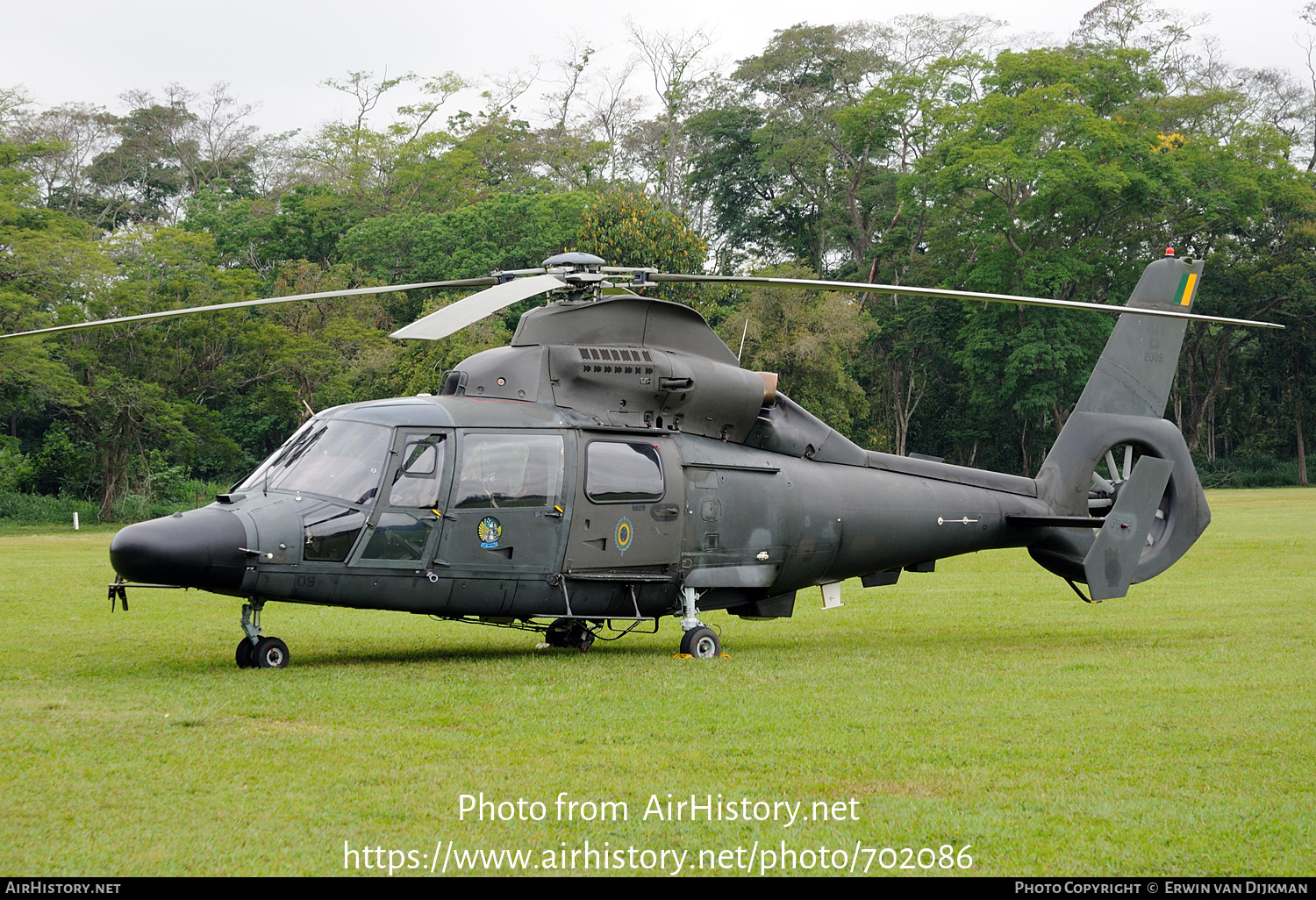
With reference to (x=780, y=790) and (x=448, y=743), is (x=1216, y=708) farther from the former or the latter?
(x=448, y=743)

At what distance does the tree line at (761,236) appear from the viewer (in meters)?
43.5

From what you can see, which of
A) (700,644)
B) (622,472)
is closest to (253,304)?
(622,472)

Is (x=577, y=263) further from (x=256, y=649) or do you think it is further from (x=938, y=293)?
(x=256, y=649)

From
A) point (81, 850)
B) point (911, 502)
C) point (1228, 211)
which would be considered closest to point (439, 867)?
point (81, 850)

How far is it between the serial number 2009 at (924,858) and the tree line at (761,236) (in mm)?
35234

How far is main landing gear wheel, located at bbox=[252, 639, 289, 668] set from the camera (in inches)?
425

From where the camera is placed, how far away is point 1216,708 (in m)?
9.16

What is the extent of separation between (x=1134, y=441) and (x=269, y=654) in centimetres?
990

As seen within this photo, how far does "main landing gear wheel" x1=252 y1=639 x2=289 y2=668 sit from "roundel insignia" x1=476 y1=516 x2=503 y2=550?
2.01 metres

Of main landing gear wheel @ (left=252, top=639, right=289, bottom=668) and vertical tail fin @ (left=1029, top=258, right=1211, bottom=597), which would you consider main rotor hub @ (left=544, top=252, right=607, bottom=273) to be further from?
vertical tail fin @ (left=1029, top=258, right=1211, bottom=597)

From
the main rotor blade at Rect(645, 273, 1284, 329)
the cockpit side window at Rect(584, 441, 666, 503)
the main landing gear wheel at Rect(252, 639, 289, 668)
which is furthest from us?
the cockpit side window at Rect(584, 441, 666, 503)

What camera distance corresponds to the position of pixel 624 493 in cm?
1180

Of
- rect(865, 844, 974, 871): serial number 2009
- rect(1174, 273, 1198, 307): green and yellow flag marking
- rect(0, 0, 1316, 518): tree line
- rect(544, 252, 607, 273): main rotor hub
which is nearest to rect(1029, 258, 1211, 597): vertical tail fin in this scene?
rect(1174, 273, 1198, 307): green and yellow flag marking
